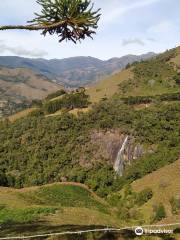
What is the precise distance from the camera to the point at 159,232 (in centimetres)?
1516

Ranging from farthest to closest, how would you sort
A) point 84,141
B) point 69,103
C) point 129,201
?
1. point 69,103
2. point 84,141
3. point 129,201

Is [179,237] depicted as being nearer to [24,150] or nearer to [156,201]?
[156,201]

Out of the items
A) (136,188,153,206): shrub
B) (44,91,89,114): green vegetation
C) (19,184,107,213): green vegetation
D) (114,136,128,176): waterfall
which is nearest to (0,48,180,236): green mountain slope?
(114,136,128,176): waterfall

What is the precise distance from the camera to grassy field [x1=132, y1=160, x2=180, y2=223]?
204 feet

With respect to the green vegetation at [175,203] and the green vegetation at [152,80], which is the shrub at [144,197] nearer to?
the green vegetation at [175,203]

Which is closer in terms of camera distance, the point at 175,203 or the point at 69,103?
the point at 175,203

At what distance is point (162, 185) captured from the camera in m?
67.7

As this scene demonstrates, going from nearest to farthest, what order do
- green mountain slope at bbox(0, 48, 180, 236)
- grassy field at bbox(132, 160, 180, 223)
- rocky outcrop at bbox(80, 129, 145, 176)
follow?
grassy field at bbox(132, 160, 180, 223) → green mountain slope at bbox(0, 48, 180, 236) → rocky outcrop at bbox(80, 129, 145, 176)

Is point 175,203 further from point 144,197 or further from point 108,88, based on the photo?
point 108,88

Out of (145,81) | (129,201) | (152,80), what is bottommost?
(129,201)

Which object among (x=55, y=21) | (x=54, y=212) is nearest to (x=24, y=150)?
(x=54, y=212)

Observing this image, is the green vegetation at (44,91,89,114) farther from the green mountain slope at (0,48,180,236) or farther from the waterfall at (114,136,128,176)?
the waterfall at (114,136,128,176)

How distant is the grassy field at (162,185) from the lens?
204ft

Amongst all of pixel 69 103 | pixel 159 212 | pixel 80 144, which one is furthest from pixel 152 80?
pixel 159 212
